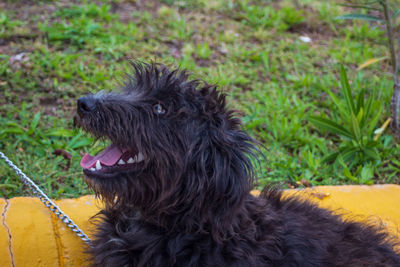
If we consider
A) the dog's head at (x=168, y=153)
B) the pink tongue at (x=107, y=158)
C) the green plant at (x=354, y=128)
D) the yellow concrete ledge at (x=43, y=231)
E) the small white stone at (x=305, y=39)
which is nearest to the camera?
the dog's head at (x=168, y=153)

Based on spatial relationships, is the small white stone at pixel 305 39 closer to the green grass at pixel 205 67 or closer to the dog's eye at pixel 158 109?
the green grass at pixel 205 67

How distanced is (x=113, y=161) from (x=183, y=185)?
409 mm

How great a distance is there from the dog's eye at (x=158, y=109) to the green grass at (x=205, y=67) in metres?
0.81

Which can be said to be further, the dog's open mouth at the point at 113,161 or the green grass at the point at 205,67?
the green grass at the point at 205,67

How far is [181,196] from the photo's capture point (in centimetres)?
225

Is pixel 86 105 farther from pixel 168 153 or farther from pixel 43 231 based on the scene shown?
pixel 43 231

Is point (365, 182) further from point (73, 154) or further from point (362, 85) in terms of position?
point (73, 154)

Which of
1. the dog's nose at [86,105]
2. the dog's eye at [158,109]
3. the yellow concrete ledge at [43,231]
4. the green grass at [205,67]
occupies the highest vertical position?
the dog's nose at [86,105]

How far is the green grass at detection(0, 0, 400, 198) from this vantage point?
3977 millimetres

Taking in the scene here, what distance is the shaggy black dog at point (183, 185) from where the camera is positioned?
2.22 meters

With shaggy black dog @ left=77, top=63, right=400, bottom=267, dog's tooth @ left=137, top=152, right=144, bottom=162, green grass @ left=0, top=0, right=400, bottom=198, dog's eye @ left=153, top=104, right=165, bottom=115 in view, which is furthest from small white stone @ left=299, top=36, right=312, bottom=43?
dog's tooth @ left=137, top=152, right=144, bottom=162

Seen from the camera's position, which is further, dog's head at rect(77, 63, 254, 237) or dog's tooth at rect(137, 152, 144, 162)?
dog's tooth at rect(137, 152, 144, 162)

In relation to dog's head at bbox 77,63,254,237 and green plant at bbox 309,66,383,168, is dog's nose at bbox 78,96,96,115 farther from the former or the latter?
green plant at bbox 309,66,383,168

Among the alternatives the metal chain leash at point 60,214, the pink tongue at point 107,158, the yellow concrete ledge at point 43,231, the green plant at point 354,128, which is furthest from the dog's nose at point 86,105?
the green plant at point 354,128
